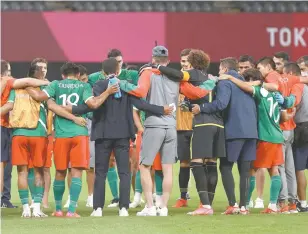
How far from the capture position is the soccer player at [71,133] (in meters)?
11.4

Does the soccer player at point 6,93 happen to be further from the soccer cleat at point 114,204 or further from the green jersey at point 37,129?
the soccer cleat at point 114,204

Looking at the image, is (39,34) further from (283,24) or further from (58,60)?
(283,24)

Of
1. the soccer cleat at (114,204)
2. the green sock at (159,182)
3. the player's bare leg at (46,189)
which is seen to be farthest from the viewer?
the soccer cleat at (114,204)

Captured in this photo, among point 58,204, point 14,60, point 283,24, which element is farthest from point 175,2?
point 58,204

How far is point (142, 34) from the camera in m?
21.7

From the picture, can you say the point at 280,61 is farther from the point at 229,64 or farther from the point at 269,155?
the point at 269,155

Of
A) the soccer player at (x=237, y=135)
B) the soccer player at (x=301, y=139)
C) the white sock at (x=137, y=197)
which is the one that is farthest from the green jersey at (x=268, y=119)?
the white sock at (x=137, y=197)

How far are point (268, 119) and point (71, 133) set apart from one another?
2.34 metres

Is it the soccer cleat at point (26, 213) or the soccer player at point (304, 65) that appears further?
the soccer player at point (304, 65)

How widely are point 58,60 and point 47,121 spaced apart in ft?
32.0

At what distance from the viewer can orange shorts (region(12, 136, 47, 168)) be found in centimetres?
1155

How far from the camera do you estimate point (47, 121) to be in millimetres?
11883

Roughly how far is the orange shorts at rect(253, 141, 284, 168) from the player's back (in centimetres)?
212

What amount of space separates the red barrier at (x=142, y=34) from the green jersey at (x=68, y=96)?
32.8 ft
